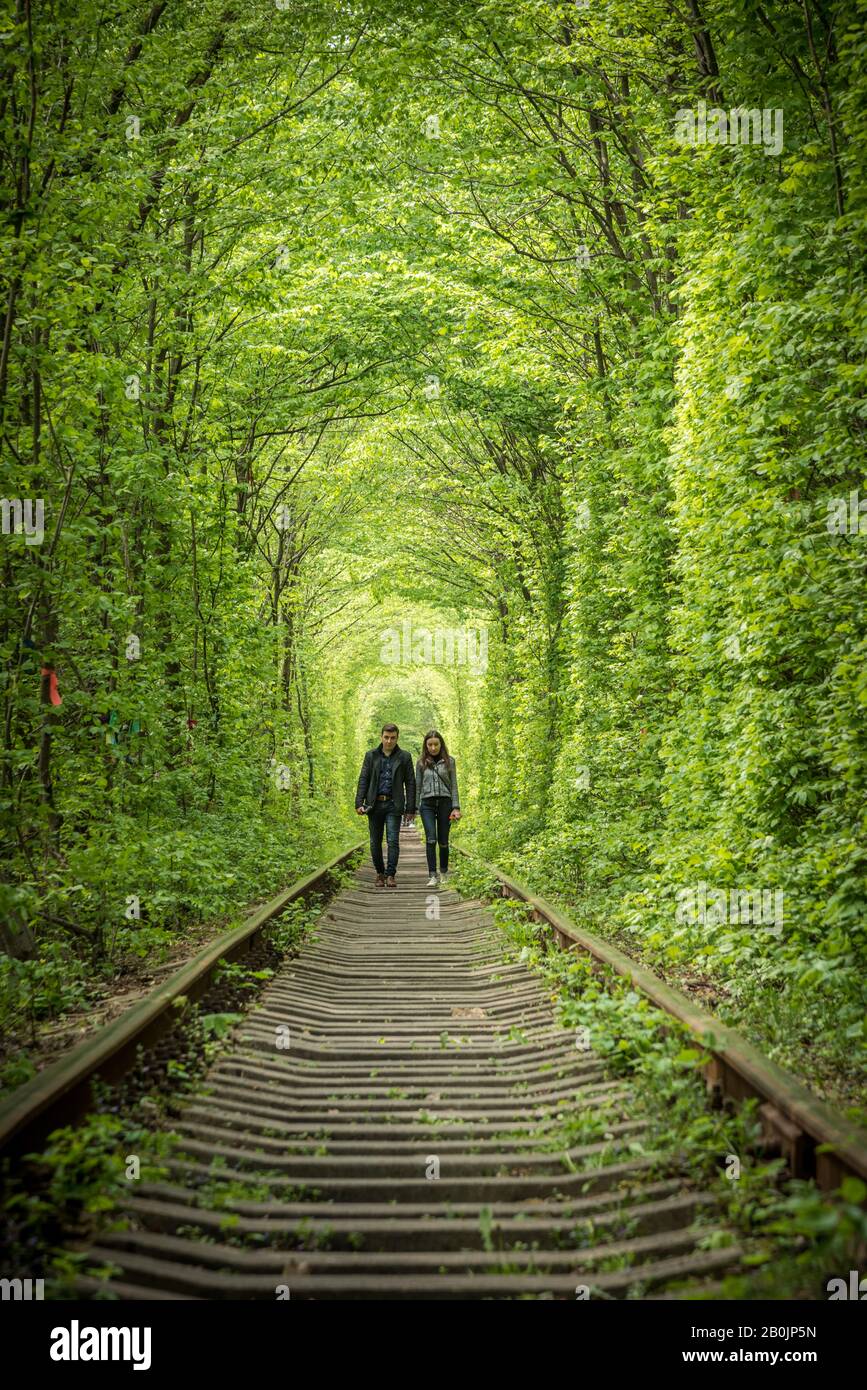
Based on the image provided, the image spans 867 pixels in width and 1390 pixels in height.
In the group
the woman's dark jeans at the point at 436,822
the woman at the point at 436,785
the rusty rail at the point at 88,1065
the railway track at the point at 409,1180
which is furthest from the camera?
the woman's dark jeans at the point at 436,822

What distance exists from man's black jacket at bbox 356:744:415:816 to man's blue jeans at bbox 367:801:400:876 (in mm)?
110

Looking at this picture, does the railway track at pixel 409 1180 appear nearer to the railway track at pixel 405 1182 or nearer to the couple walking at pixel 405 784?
the railway track at pixel 405 1182

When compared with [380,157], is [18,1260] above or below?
below

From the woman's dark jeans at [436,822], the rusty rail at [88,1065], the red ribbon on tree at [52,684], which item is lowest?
the rusty rail at [88,1065]

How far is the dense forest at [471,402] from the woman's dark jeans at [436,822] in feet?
3.81

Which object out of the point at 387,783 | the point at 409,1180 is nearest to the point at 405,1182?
the point at 409,1180

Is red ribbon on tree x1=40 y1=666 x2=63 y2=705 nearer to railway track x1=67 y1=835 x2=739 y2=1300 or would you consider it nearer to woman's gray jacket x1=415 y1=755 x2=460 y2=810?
railway track x1=67 y1=835 x2=739 y2=1300

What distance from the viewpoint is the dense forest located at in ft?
20.0

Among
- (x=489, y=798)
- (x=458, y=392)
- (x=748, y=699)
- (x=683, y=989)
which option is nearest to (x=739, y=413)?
(x=748, y=699)

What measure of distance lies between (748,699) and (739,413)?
217 centimetres

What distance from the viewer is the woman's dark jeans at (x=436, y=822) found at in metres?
13.3

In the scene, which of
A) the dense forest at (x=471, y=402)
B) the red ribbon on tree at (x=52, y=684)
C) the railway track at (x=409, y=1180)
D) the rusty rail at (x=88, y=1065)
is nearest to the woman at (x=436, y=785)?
the dense forest at (x=471, y=402)

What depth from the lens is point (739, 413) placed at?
7262mm
